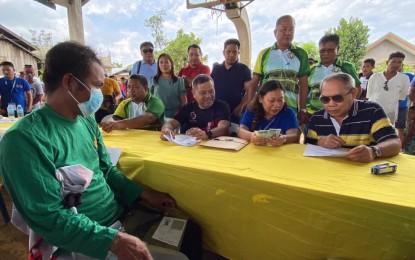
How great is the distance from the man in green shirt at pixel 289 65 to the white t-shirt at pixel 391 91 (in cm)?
282

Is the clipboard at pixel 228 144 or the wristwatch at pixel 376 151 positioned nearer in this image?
the wristwatch at pixel 376 151

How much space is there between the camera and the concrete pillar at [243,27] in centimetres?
813

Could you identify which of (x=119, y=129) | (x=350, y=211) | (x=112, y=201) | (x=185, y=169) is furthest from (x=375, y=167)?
(x=119, y=129)

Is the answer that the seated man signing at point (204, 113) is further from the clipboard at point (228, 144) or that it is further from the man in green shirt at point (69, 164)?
the man in green shirt at point (69, 164)

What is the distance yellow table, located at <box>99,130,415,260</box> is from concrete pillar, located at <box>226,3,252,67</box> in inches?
304

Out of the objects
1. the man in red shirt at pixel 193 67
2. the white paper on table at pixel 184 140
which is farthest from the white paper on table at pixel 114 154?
the man in red shirt at pixel 193 67

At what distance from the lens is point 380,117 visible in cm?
156

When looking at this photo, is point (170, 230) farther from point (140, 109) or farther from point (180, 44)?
point (180, 44)

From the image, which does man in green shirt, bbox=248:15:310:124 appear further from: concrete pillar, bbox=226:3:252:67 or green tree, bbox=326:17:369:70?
green tree, bbox=326:17:369:70

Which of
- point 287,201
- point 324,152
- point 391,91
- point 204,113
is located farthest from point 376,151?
point 391,91

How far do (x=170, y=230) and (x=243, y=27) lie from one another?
28.6ft

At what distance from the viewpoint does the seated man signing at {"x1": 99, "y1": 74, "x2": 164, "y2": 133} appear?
8.44ft

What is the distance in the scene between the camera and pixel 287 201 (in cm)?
109

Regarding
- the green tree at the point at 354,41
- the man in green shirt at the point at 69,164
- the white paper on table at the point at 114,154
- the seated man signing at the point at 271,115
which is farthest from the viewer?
the green tree at the point at 354,41
